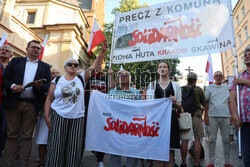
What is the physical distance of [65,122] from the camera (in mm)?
2771

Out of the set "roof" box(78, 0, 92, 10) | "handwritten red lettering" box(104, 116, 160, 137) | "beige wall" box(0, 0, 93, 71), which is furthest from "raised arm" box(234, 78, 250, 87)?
"roof" box(78, 0, 92, 10)

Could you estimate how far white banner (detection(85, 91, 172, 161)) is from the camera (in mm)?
2838

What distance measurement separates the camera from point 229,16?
3.18m

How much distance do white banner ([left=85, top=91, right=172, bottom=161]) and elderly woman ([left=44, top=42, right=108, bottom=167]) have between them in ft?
1.40

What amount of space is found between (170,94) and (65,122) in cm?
→ 173

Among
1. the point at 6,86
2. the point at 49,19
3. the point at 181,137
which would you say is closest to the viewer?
the point at 181,137

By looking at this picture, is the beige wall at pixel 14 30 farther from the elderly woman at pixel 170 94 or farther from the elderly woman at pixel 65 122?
the elderly woman at pixel 170 94

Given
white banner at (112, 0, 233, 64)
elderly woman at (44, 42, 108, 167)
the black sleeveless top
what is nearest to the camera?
elderly woman at (44, 42, 108, 167)

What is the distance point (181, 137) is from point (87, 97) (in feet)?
6.59

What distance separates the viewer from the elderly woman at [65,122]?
2.71m

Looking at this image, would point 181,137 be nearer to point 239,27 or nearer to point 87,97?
point 87,97

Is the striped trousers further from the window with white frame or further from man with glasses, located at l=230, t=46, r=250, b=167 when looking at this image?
the window with white frame

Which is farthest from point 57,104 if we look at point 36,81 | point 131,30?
point 131,30

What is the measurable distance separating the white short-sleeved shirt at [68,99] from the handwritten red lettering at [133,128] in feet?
1.90
